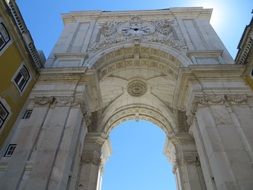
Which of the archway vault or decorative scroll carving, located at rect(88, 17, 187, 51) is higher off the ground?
decorative scroll carving, located at rect(88, 17, 187, 51)

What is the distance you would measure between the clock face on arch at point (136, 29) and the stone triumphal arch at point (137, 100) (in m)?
0.09

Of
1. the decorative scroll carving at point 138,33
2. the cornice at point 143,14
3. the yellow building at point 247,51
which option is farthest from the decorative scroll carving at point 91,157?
the yellow building at point 247,51

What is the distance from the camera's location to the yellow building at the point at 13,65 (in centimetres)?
1161

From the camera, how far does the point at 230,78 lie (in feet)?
48.1

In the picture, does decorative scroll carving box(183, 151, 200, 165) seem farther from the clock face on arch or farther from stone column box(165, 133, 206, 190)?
the clock face on arch

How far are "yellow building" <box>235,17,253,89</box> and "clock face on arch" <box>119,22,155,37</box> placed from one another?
25.6 feet

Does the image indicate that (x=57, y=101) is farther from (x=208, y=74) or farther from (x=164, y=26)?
(x=164, y=26)

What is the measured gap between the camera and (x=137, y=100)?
76.5 feet

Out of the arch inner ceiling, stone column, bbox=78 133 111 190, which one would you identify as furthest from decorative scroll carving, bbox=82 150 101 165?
→ the arch inner ceiling

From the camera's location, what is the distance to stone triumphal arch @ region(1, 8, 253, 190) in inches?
430

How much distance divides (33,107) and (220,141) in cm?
1026

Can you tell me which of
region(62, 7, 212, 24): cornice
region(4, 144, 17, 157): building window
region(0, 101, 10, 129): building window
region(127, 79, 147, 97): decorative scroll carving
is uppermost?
region(62, 7, 212, 24): cornice

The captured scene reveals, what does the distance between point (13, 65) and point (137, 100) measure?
43.0 feet

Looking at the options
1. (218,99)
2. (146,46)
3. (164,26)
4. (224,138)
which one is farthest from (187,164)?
(164,26)
